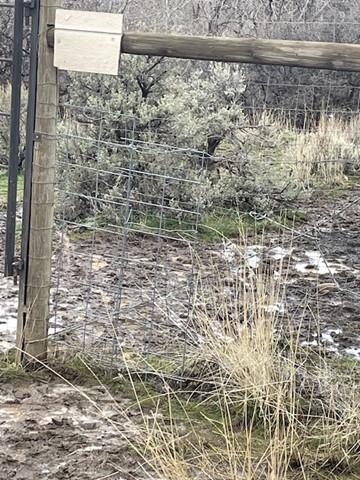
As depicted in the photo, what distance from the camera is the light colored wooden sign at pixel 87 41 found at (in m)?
3.33

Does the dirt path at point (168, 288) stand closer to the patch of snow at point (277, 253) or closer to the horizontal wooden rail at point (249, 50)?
the patch of snow at point (277, 253)

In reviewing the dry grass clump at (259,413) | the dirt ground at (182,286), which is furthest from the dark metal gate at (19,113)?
the dry grass clump at (259,413)

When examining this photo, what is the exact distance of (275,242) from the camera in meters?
6.62

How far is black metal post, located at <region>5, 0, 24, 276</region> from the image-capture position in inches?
135

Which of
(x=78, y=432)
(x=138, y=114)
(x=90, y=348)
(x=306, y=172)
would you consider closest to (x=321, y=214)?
(x=306, y=172)

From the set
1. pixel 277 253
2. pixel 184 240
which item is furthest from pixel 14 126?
pixel 277 253

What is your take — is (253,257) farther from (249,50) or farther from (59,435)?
(59,435)

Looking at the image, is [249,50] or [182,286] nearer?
[249,50]

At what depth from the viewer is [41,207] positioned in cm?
357

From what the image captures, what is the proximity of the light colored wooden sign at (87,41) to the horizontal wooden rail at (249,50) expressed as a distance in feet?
0.22

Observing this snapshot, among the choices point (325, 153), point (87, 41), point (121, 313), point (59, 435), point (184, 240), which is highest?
point (87, 41)

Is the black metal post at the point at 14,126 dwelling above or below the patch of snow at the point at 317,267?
above

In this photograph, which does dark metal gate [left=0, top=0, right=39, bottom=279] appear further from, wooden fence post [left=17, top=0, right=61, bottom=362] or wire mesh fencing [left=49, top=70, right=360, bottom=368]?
wire mesh fencing [left=49, top=70, right=360, bottom=368]

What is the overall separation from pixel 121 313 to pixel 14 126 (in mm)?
1418
